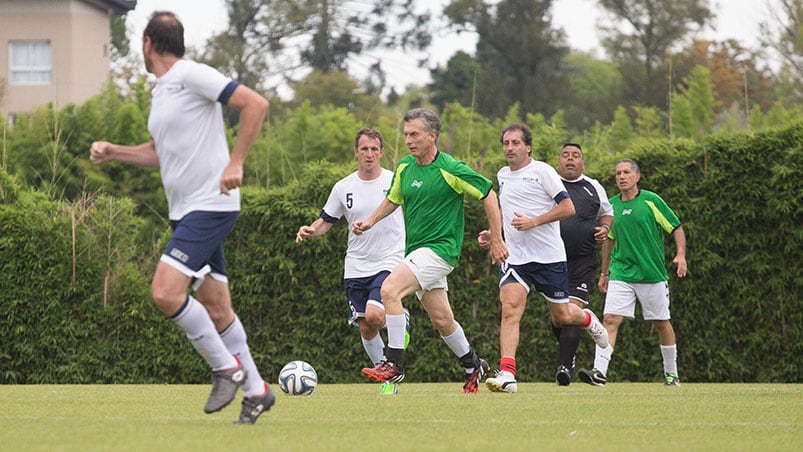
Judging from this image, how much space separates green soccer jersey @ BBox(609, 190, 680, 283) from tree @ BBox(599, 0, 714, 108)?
36348 mm

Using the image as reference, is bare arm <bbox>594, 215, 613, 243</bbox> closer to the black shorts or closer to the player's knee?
the black shorts

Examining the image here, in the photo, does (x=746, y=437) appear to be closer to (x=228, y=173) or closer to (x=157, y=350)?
(x=228, y=173)

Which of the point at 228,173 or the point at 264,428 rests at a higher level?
the point at 228,173

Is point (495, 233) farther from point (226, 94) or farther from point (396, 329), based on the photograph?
point (226, 94)

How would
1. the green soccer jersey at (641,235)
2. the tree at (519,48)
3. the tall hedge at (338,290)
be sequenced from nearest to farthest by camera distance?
the green soccer jersey at (641,235), the tall hedge at (338,290), the tree at (519,48)

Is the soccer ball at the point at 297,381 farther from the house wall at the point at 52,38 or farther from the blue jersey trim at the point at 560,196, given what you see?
the house wall at the point at 52,38

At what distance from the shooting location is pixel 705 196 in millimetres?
14727

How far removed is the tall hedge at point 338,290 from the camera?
47.7 feet

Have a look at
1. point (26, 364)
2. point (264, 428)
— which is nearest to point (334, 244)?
point (26, 364)

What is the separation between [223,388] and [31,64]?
123 ft

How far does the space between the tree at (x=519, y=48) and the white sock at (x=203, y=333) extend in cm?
4050

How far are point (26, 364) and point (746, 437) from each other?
10694 mm

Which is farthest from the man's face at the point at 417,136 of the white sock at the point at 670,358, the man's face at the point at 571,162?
the white sock at the point at 670,358

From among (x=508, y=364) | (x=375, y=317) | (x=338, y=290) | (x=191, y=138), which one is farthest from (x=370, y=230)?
(x=191, y=138)
